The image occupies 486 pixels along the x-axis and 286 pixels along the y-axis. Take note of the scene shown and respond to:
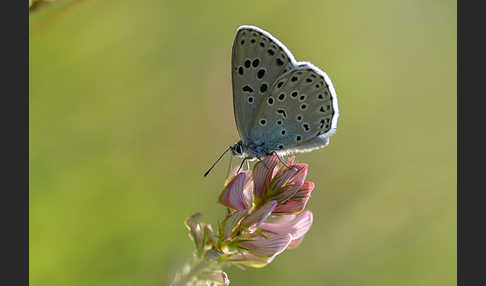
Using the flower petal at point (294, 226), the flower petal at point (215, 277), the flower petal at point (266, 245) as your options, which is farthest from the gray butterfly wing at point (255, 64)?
the flower petal at point (215, 277)

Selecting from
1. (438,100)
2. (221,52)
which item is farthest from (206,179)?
(438,100)

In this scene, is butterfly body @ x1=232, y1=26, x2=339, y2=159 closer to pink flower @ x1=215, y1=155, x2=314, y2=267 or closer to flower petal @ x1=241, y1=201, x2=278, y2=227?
pink flower @ x1=215, y1=155, x2=314, y2=267

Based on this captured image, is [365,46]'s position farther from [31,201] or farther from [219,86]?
[31,201]

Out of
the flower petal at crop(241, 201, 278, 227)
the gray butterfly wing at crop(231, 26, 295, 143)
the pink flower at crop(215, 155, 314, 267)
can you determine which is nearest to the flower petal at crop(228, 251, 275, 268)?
the pink flower at crop(215, 155, 314, 267)

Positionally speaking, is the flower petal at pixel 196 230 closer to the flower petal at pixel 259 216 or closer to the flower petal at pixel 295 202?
the flower petal at pixel 259 216

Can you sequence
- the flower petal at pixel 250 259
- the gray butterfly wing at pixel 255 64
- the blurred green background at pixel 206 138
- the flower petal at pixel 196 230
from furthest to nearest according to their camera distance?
1. the blurred green background at pixel 206 138
2. the gray butterfly wing at pixel 255 64
3. the flower petal at pixel 250 259
4. the flower petal at pixel 196 230

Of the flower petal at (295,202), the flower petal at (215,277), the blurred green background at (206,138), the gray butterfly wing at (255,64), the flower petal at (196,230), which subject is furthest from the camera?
the blurred green background at (206,138)

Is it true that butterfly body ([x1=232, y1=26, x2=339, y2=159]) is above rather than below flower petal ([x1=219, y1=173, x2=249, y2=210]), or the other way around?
above

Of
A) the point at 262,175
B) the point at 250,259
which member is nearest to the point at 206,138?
the point at 262,175
